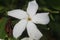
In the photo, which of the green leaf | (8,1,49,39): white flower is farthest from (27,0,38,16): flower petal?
the green leaf

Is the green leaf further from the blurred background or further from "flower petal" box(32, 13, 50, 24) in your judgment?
"flower petal" box(32, 13, 50, 24)

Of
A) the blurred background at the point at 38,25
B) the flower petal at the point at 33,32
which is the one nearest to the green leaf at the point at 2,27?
the blurred background at the point at 38,25

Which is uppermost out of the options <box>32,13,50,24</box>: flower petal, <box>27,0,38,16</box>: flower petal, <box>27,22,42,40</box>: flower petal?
<box>27,0,38,16</box>: flower petal

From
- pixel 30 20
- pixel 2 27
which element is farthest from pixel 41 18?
pixel 2 27

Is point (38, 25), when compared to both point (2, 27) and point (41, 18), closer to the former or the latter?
point (41, 18)

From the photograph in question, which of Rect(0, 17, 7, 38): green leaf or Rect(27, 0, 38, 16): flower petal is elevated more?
Rect(27, 0, 38, 16): flower petal

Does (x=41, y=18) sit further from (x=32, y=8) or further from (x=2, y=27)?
(x=2, y=27)

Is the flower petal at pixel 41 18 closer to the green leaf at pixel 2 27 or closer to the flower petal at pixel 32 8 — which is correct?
the flower petal at pixel 32 8
